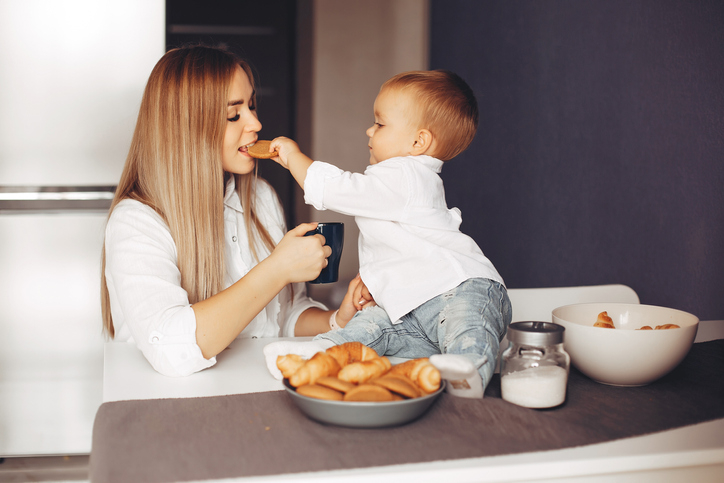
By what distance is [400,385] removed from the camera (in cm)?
69

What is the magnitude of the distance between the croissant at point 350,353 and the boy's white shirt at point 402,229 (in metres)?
0.31

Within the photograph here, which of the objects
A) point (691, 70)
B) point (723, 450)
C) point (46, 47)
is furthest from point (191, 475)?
point (46, 47)

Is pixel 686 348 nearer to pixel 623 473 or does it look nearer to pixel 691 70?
pixel 623 473

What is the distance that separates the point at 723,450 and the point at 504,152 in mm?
2048

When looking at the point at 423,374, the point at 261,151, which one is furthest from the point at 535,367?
the point at 261,151

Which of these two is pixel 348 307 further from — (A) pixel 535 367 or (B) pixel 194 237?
(A) pixel 535 367

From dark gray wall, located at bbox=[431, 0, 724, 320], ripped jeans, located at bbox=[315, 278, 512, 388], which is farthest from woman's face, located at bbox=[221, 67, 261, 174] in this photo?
dark gray wall, located at bbox=[431, 0, 724, 320]

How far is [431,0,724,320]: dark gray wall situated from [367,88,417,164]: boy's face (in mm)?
689

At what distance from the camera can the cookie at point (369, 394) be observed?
2.22 feet

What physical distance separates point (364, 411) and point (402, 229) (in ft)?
1.92

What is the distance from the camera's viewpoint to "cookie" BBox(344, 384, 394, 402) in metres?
0.68

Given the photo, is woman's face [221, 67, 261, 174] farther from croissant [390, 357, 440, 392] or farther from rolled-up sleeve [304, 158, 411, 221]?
croissant [390, 357, 440, 392]

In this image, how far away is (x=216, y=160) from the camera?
1295 millimetres

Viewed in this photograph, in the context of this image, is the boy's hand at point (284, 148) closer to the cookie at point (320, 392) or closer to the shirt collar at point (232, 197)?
the shirt collar at point (232, 197)
